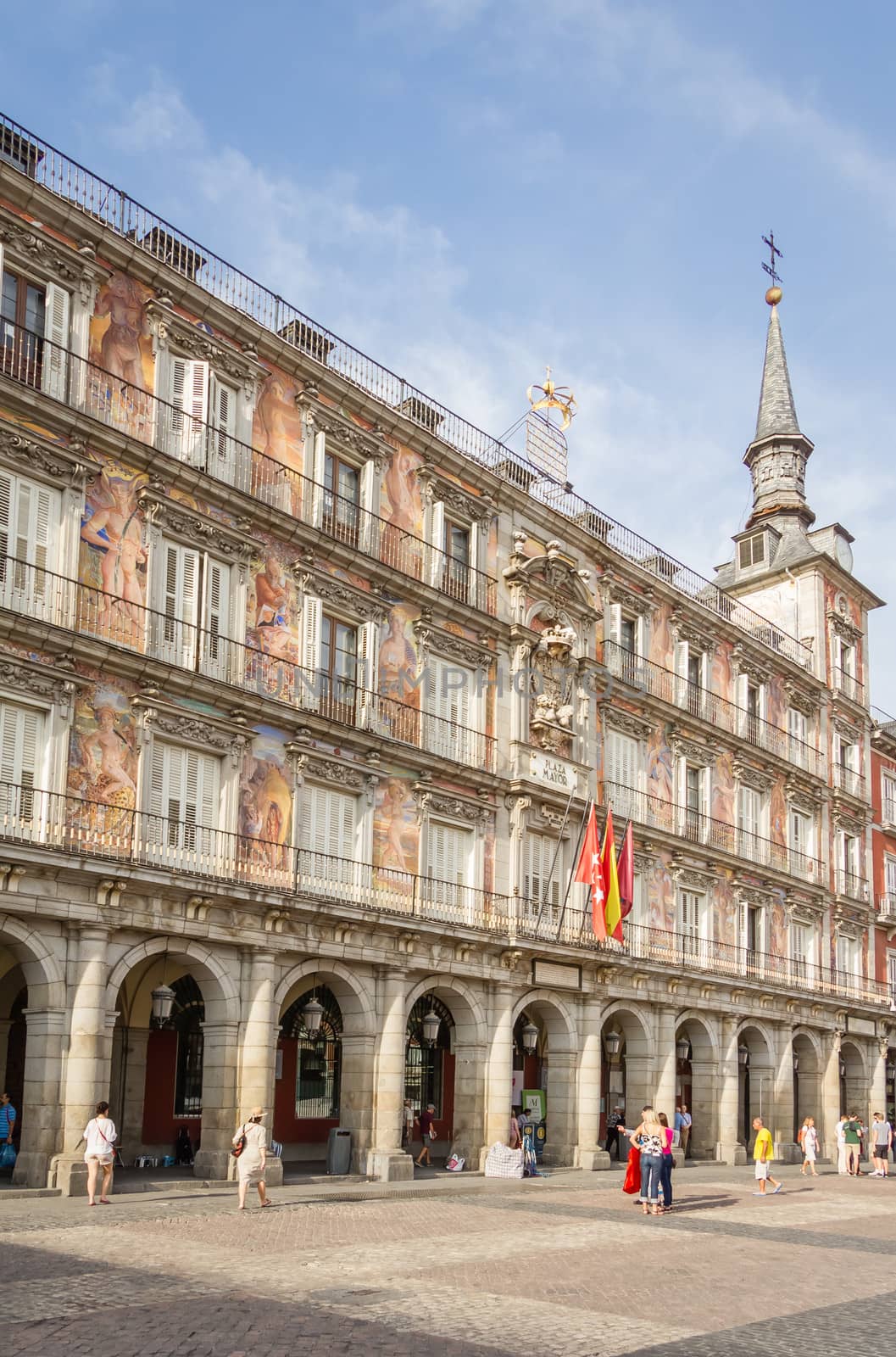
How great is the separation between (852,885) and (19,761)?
32.7 m

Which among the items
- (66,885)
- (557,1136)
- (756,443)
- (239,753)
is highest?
(756,443)

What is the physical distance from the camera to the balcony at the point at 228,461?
23891 mm

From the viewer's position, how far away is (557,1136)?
106 ft

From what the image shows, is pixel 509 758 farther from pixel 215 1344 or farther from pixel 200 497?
pixel 215 1344

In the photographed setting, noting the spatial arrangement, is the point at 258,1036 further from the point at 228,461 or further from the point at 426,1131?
the point at 228,461

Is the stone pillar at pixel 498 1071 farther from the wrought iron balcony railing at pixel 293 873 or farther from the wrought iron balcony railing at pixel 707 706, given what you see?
the wrought iron balcony railing at pixel 707 706

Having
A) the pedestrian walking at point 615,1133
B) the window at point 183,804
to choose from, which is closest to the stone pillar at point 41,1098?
the window at point 183,804

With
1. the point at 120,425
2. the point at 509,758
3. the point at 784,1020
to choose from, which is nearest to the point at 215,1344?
the point at 120,425

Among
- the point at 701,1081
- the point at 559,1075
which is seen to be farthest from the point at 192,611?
the point at 701,1081

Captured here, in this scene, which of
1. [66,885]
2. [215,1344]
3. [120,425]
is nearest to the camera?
[215,1344]

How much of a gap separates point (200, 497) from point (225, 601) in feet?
6.40

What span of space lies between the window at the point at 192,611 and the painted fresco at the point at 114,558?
1.53ft

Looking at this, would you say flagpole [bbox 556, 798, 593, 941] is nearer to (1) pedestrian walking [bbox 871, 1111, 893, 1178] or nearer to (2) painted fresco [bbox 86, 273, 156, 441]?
(1) pedestrian walking [bbox 871, 1111, 893, 1178]

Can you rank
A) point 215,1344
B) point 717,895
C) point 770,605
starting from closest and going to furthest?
point 215,1344
point 717,895
point 770,605
